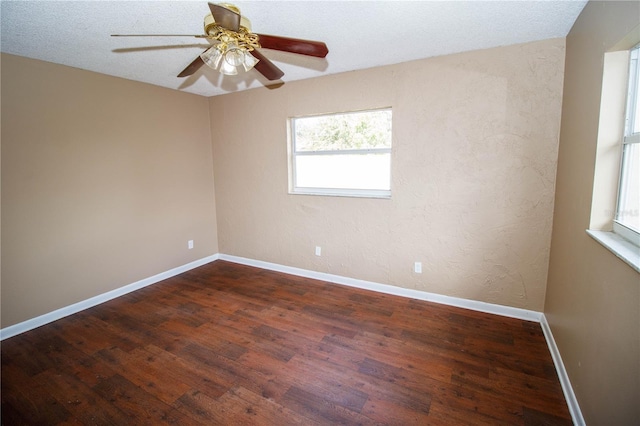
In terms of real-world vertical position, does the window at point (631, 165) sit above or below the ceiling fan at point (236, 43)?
below

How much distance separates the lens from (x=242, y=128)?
400cm

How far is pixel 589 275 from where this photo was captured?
1.63 meters

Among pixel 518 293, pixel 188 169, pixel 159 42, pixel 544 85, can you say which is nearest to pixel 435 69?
pixel 544 85

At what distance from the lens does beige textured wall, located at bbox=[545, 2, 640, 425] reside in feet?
3.96

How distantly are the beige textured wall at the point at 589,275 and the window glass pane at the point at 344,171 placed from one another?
5.02 feet

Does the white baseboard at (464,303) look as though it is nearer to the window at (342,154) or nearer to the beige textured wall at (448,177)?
the beige textured wall at (448,177)

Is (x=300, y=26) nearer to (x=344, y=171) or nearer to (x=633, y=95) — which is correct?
(x=344, y=171)

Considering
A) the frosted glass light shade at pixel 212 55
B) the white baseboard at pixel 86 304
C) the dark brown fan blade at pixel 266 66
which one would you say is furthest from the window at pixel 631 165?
the white baseboard at pixel 86 304

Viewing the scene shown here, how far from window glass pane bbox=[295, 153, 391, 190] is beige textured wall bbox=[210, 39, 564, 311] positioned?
18 cm

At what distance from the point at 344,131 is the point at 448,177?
127 cm

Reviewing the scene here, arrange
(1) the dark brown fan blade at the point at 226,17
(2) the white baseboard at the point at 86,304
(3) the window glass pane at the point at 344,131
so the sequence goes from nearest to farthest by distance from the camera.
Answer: (1) the dark brown fan blade at the point at 226,17, (2) the white baseboard at the point at 86,304, (3) the window glass pane at the point at 344,131

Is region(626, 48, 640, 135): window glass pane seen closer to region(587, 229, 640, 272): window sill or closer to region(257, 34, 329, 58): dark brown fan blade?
region(587, 229, 640, 272): window sill

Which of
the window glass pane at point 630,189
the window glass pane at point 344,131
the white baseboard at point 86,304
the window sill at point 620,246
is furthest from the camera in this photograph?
the window glass pane at point 344,131

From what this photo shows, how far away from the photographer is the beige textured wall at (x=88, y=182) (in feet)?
8.36
